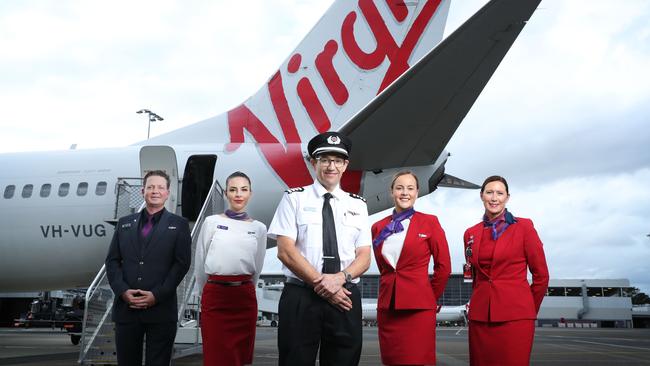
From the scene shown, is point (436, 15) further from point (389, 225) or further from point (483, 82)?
point (389, 225)

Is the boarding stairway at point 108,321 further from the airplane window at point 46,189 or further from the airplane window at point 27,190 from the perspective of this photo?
the airplane window at point 27,190

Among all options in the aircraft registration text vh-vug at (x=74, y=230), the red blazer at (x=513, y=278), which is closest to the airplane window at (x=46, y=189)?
the aircraft registration text vh-vug at (x=74, y=230)

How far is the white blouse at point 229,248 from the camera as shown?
4.23m

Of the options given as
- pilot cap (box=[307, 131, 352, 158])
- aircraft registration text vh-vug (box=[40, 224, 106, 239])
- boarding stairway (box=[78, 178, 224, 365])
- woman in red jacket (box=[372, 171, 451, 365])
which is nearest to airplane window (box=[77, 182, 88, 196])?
aircraft registration text vh-vug (box=[40, 224, 106, 239])

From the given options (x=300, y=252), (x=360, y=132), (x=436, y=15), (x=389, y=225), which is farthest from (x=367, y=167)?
(x=300, y=252)

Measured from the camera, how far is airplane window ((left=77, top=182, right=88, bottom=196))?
9758 millimetres

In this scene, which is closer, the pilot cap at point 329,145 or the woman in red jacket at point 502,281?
the pilot cap at point 329,145

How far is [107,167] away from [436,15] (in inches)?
258

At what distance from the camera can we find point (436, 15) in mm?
9461

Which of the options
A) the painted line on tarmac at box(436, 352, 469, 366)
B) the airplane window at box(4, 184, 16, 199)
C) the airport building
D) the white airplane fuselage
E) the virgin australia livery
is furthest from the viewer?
the airport building

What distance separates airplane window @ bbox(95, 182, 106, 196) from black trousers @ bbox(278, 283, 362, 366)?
752 cm

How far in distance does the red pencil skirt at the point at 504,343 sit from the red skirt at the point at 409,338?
384 mm

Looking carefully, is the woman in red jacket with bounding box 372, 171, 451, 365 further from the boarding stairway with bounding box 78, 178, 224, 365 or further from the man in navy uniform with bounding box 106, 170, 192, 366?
the boarding stairway with bounding box 78, 178, 224, 365

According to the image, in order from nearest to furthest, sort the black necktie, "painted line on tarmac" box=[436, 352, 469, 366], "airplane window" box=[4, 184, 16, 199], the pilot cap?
1. the black necktie
2. the pilot cap
3. "painted line on tarmac" box=[436, 352, 469, 366]
4. "airplane window" box=[4, 184, 16, 199]
